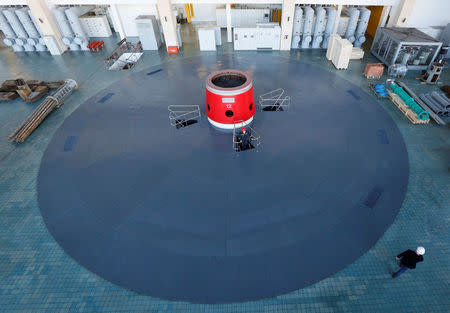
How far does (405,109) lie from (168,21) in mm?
21676

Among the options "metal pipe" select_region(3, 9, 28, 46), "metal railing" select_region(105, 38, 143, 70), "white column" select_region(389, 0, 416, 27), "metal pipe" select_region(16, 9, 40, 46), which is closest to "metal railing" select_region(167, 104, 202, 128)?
"metal railing" select_region(105, 38, 143, 70)

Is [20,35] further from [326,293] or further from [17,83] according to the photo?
[326,293]

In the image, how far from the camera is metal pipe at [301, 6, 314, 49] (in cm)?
2420

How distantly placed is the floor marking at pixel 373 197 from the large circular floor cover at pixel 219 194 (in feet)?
0.16

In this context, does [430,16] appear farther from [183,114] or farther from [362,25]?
[183,114]

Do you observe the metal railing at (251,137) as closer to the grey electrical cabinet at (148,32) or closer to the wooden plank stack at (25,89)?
the wooden plank stack at (25,89)

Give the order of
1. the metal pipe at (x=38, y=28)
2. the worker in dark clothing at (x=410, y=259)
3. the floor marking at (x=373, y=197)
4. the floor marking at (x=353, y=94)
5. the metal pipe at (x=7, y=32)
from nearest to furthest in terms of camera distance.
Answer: the worker in dark clothing at (x=410, y=259)
the floor marking at (x=373, y=197)
the floor marking at (x=353, y=94)
the metal pipe at (x=38, y=28)
the metal pipe at (x=7, y=32)

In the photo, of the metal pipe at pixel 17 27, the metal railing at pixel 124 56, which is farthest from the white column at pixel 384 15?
the metal pipe at pixel 17 27

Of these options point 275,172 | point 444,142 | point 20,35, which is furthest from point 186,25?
point 444,142

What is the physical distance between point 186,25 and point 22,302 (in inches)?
1273

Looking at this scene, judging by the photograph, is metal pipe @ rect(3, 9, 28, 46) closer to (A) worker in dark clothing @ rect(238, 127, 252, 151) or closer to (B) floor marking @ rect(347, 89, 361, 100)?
(A) worker in dark clothing @ rect(238, 127, 252, 151)

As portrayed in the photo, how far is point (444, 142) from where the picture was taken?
600 inches

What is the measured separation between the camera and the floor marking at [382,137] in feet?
50.9

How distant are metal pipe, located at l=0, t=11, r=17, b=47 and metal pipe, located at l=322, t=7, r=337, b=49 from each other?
105 ft
